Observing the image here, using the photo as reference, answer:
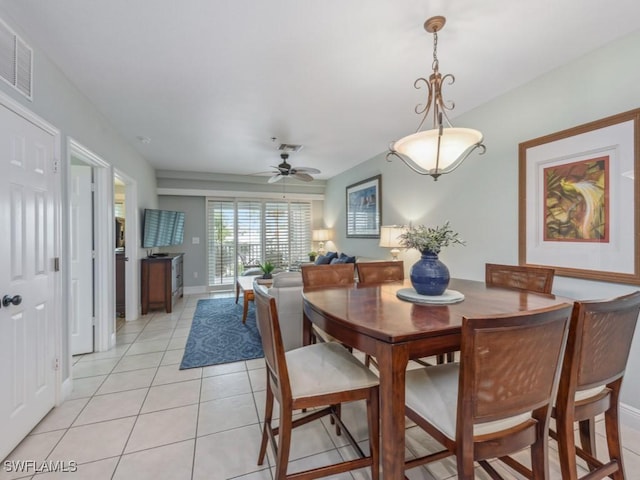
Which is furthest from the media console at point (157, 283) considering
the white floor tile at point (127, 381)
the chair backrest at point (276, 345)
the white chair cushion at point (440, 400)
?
the white chair cushion at point (440, 400)

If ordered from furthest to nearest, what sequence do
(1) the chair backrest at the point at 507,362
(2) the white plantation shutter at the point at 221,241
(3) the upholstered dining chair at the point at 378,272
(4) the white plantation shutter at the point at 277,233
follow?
(4) the white plantation shutter at the point at 277,233 < (2) the white plantation shutter at the point at 221,241 < (3) the upholstered dining chair at the point at 378,272 < (1) the chair backrest at the point at 507,362

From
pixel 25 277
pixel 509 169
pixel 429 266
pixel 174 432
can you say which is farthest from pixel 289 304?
pixel 509 169

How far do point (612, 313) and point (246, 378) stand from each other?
2.51 metres

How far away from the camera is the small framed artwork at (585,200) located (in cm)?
184

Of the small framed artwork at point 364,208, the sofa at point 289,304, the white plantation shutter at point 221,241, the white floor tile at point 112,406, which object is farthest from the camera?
the white plantation shutter at point 221,241

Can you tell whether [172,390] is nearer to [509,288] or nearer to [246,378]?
[246,378]

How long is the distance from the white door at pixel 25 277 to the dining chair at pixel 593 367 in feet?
9.12

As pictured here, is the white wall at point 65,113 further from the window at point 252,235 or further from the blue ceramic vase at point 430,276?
the window at point 252,235

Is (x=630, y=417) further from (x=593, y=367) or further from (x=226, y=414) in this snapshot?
(x=226, y=414)

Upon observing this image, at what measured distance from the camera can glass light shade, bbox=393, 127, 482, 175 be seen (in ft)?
5.66

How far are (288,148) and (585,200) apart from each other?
136 inches

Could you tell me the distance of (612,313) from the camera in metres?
1.11

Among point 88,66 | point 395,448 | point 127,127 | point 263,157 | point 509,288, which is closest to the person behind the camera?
point 395,448

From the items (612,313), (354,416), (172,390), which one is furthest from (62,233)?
(612,313)
